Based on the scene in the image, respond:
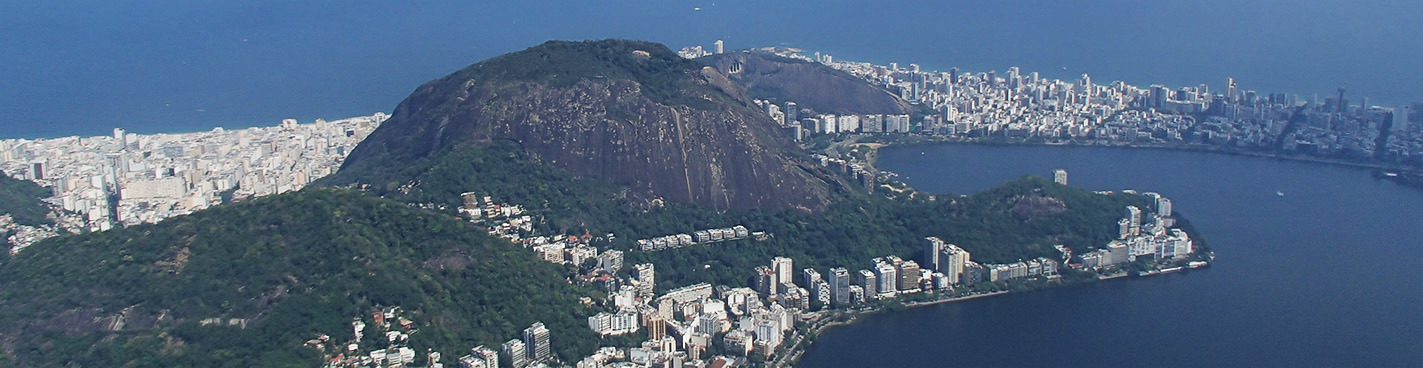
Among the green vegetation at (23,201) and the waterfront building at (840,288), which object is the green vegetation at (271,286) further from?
the green vegetation at (23,201)

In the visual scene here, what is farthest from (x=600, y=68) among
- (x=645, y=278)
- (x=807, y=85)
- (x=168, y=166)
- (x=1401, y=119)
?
(x=1401, y=119)

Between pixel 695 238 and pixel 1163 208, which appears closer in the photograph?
pixel 695 238

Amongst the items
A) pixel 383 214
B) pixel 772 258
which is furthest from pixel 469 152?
pixel 772 258

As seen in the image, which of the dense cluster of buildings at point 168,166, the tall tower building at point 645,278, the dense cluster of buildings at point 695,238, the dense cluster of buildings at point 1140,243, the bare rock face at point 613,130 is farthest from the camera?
the dense cluster of buildings at point 168,166

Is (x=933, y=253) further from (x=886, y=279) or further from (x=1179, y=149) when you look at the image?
(x=1179, y=149)

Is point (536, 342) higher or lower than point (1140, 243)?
lower

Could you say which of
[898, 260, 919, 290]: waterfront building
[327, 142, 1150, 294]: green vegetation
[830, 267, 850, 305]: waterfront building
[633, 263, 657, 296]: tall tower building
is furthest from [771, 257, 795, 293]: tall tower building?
[633, 263, 657, 296]: tall tower building

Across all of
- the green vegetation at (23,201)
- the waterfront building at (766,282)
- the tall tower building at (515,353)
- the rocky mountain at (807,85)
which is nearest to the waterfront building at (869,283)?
the waterfront building at (766,282)
